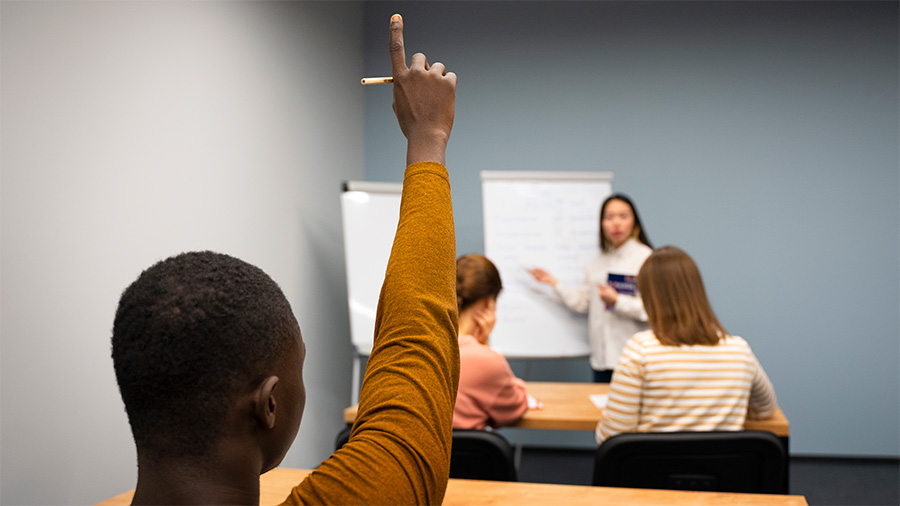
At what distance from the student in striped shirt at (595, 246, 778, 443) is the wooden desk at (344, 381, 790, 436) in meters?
0.16

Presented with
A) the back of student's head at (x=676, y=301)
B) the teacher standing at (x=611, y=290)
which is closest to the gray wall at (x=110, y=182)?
the teacher standing at (x=611, y=290)

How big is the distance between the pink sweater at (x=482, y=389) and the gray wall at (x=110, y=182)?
3.65ft

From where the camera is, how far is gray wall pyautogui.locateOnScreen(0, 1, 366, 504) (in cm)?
175

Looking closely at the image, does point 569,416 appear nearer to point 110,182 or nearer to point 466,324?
point 466,324

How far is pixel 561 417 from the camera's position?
2.12 meters

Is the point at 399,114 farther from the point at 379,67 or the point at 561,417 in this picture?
the point at 379,67

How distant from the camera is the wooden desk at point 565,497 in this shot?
1138mm

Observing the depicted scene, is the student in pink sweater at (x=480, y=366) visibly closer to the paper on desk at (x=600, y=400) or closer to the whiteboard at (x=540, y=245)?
the paper on desk at (x=600, y=400)

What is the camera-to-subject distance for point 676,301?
76.7 inches

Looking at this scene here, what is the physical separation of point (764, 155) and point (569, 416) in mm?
2723

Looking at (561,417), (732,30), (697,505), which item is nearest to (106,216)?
(561,417)

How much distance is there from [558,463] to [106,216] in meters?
2.95

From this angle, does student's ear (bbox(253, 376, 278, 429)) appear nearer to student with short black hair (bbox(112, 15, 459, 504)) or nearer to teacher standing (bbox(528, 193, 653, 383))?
student with short black hair (bbox(112, 15, 459, 504))

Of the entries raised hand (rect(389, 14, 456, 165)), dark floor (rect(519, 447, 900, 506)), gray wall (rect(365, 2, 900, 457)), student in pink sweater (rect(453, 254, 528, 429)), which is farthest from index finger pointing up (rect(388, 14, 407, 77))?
gray wall (rect(365, 2, 900, 457))
